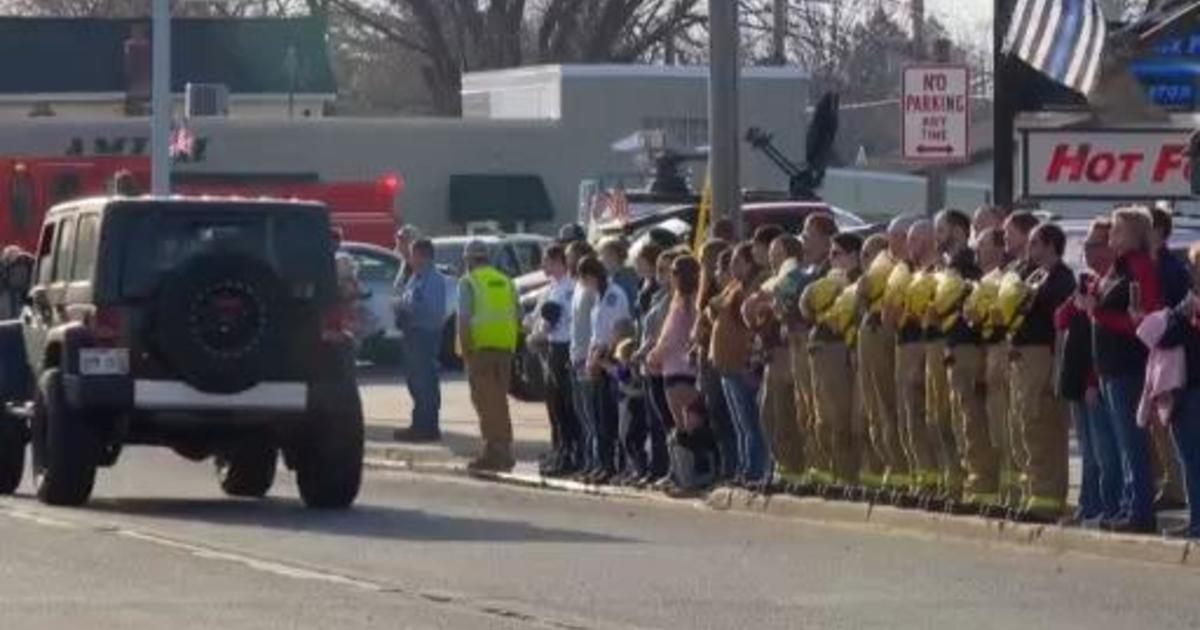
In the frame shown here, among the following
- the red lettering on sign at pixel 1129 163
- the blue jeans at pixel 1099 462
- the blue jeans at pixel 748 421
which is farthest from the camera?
the blue jeans at pixel 748 421

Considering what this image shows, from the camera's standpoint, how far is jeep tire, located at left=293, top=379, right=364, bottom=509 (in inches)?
840

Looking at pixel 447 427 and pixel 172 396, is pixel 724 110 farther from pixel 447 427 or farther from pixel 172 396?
pixel 447 427

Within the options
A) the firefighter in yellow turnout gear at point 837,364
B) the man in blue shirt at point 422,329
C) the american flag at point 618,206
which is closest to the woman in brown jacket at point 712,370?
the firefighter in yellow turnout gear at point 837,364

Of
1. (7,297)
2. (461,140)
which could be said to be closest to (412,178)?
(461,140)

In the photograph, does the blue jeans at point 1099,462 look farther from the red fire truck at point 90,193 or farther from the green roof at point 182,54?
the green roof at point 182,54

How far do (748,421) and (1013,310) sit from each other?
3.35 meters

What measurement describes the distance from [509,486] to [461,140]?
31224 mm

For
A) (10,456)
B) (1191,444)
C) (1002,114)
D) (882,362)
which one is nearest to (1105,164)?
(882,362)

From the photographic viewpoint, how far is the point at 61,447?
21.3 meters

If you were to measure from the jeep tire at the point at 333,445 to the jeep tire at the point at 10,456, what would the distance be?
2.51m

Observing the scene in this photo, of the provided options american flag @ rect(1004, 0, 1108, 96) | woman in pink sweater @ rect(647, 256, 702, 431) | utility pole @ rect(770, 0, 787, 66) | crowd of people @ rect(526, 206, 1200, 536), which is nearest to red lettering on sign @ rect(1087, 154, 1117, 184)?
american flag @ rect(1004, 0, 1108, 96)

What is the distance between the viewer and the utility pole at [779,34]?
57.8 meters

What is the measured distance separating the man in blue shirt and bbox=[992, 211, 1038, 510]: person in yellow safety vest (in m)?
9.37

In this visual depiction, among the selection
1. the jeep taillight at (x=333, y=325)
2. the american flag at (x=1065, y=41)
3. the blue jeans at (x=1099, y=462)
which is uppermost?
the american flag at (x=1065, y=41)
